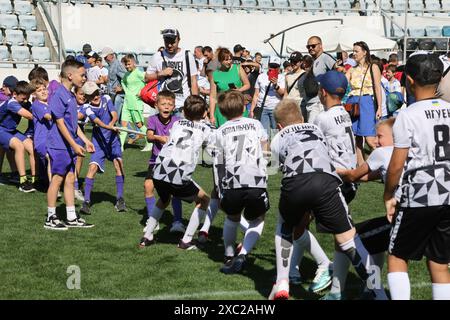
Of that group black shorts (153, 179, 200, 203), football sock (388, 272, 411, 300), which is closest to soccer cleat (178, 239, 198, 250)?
black shorts (153, 179, 200, 203)

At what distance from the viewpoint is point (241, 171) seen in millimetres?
6266

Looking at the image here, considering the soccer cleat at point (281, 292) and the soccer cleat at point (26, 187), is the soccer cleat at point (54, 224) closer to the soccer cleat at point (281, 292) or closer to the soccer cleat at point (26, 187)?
the soccer cleat at point (26, 187)

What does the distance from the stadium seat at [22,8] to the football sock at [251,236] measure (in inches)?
816

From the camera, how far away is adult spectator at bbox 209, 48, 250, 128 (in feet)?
34.8

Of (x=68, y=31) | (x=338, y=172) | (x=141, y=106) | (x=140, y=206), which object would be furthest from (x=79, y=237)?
(x=68, y=31)

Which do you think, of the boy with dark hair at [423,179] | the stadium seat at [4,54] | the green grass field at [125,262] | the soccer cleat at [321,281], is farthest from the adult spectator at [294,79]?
the stadium seat at [4,54]

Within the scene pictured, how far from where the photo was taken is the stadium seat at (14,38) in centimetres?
2384

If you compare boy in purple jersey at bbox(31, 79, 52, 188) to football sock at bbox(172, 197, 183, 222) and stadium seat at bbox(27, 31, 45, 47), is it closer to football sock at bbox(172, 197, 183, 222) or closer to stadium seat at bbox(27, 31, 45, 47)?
football sock at bbox(172, 197, 183, 222)

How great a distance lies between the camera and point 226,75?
1077 cm

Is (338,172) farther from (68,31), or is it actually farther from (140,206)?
(68,31)

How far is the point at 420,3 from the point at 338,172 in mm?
28568

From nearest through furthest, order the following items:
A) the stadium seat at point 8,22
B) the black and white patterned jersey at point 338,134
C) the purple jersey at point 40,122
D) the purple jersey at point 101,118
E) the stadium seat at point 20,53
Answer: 1. the black and white patterned jersey at point 338,134
2. the purple jersey at point 101,118
3. the purple jersey at point 40,122
4. the stadium seat at point 20,53
5. the stadium seat at point 8,22

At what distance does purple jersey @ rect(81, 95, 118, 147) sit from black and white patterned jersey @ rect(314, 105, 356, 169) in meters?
4.03

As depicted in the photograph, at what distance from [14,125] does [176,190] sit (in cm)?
509
